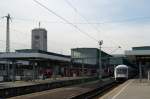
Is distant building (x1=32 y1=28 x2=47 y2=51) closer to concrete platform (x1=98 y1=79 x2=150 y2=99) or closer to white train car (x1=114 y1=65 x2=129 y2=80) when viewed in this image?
white train car (x1=114 y1=65 x2=129 y2=80)

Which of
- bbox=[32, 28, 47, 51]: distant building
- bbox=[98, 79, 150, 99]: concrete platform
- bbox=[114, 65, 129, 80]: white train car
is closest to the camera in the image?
bbox=[98, 79, 150, 99]: concrete platform

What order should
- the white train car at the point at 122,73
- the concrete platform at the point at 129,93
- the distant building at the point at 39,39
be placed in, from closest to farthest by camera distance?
1. the concrete platform at the point at 129,93
2. the white train car at the point at 122,73
3. the distant building at the point at 39,39

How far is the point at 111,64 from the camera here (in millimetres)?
131625

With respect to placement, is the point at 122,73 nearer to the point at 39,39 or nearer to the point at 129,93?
the point at 129,93

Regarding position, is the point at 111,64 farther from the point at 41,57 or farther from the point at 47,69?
the point at 41,57

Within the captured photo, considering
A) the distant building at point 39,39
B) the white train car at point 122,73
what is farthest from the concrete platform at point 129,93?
the distant building at point 39,39

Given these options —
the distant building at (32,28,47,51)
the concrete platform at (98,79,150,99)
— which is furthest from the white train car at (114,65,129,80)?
the distant building at (32,28,47,51)

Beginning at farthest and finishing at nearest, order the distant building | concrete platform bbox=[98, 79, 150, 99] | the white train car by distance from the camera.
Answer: the distant building
the white train car
concrete platform bbox=[98, 79, 150, 99]

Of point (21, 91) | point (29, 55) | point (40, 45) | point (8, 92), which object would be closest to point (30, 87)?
point (21, 91)

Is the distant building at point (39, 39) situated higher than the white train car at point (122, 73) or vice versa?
the distant building at point (39, 39)

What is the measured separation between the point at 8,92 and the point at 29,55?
2590 centimetres

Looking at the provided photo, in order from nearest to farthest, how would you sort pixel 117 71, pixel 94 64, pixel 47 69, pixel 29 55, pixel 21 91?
pixel 21 91 < pixel 29 55 < pixel 117 71 < pixel 47 69 < pixel 94 64

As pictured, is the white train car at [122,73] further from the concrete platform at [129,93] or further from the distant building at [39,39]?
the distant building at [39,39]

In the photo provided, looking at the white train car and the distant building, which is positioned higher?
the distant building
